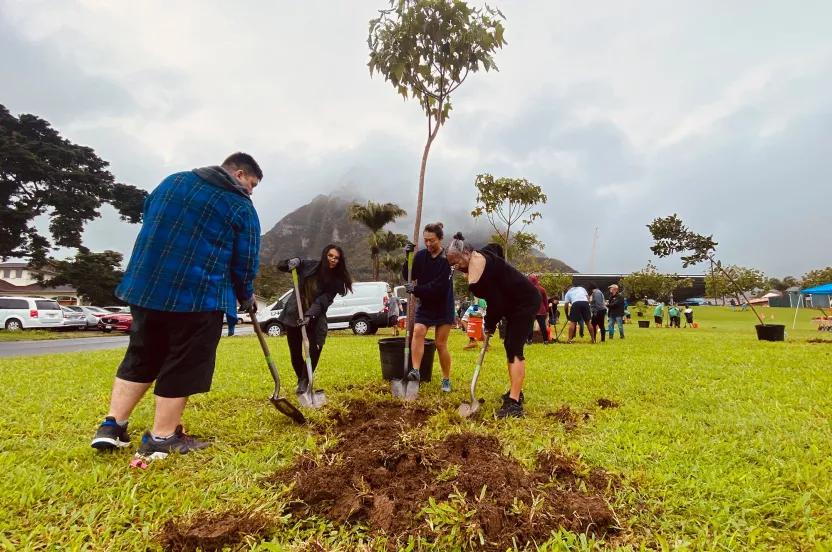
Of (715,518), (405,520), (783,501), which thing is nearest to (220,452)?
(405,520)

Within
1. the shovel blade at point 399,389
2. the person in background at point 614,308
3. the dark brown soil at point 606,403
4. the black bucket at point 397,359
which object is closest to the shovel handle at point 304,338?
the shovel blade at point 399,389

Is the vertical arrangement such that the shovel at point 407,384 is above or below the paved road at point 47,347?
above

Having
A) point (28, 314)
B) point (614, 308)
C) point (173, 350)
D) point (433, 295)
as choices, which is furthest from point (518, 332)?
point (28, 314)

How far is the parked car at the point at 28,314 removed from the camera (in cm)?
2000

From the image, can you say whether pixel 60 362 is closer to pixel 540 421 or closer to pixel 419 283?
pixel 419 283

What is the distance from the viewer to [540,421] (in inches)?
145

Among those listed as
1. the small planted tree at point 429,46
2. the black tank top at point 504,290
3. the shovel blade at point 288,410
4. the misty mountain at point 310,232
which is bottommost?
the shovel blade at point 288,410

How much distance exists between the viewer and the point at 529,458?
9.24 feet

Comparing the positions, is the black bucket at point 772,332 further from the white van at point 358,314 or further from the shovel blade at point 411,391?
the white van at point 358,314

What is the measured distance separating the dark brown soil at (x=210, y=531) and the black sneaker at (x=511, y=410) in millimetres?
2326

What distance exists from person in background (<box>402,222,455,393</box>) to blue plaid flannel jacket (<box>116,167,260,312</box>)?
2.15m

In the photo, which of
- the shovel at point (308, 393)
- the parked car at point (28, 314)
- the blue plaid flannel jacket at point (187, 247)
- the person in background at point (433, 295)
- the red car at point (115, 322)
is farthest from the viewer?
the red car at point (115, 322)

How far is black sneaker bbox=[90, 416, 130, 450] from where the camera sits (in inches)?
110

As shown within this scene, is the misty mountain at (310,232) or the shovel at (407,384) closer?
the shovel at (407,384)
